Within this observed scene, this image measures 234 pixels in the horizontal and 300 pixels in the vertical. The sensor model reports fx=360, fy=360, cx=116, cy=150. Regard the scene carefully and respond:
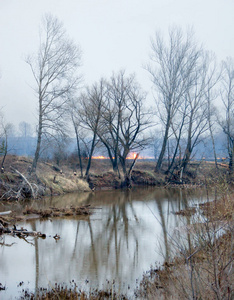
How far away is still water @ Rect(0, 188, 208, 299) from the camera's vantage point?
8.10 m

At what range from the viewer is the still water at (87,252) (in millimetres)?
8102

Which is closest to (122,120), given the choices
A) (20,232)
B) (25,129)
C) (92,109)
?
(92,109)

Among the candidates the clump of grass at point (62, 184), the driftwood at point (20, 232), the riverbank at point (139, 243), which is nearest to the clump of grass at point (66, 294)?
the riverbank at point (139, 243)

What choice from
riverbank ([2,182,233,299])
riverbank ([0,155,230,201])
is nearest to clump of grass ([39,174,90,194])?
riverbank ([0,155,230,201])

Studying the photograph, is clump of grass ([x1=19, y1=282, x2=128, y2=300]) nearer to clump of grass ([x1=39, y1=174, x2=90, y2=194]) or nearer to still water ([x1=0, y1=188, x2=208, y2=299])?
still water ([x1=0, y1=188, x2=208, y2=299])

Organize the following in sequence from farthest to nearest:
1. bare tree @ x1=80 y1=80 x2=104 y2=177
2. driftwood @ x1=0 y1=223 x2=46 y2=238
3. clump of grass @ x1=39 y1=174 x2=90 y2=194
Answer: bare tree @ x1=80 y1=80 x2=104 y2=177 → clump of grass @ x1=39 y1=174 x2=90 y2=194 → driftwood @ x1=0 y1=223 x2=46 y2=238

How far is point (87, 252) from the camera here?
10.6m

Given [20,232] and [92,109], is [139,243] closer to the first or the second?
[20,232]

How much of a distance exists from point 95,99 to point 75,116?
8.55 feet

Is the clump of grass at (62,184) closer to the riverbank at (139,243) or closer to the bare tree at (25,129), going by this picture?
the riverbank at (139,243)

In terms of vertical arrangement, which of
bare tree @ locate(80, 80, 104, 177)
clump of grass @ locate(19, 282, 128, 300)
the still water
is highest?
bare tree @ locate(80, 80, 104, 177)

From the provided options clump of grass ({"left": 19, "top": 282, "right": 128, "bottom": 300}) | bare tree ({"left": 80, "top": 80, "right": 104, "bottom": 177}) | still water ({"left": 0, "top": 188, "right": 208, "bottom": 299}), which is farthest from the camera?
bare tree ({"left": 80, "top": 80, "right": 104, "bottom": 177})

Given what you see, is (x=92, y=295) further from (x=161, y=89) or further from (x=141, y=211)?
(x=161, y=89)

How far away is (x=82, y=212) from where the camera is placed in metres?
17.6
